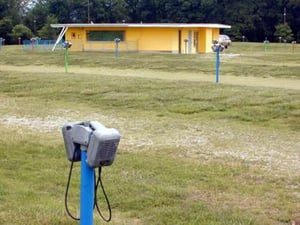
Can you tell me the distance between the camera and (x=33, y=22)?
64.8 meters

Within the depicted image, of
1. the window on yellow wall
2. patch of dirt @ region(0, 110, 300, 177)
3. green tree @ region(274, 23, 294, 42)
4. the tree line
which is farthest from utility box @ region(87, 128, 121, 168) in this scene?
the tree line

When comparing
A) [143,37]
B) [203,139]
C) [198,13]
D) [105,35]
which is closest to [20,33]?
[105,35]

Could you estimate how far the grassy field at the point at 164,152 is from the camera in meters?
5.13

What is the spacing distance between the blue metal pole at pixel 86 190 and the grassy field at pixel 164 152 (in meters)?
1.25

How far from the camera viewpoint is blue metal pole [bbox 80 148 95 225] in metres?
3.41

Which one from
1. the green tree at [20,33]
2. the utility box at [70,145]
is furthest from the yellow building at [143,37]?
the utility box at [70,145]

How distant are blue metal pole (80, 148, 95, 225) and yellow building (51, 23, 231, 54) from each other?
37.5 meters

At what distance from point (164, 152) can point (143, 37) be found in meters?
35.0

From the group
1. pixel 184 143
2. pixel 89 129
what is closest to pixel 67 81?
pixel 184 143

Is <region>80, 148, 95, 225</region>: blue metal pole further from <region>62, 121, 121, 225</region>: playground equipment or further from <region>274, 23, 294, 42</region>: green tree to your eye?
<region>274, 23, 294, 42</region>: green tree

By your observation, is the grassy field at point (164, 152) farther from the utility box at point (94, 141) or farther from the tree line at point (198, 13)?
the tree line at point (198, 13)

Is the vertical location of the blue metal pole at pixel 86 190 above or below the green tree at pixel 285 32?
above

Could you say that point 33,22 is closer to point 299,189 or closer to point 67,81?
point 67,81

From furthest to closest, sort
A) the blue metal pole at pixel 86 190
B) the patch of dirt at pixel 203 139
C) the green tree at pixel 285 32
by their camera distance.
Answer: the green tree at pixel 285 32
the patch of dirt at pixel 203 139
the blue metal pole at pixel 86 190
